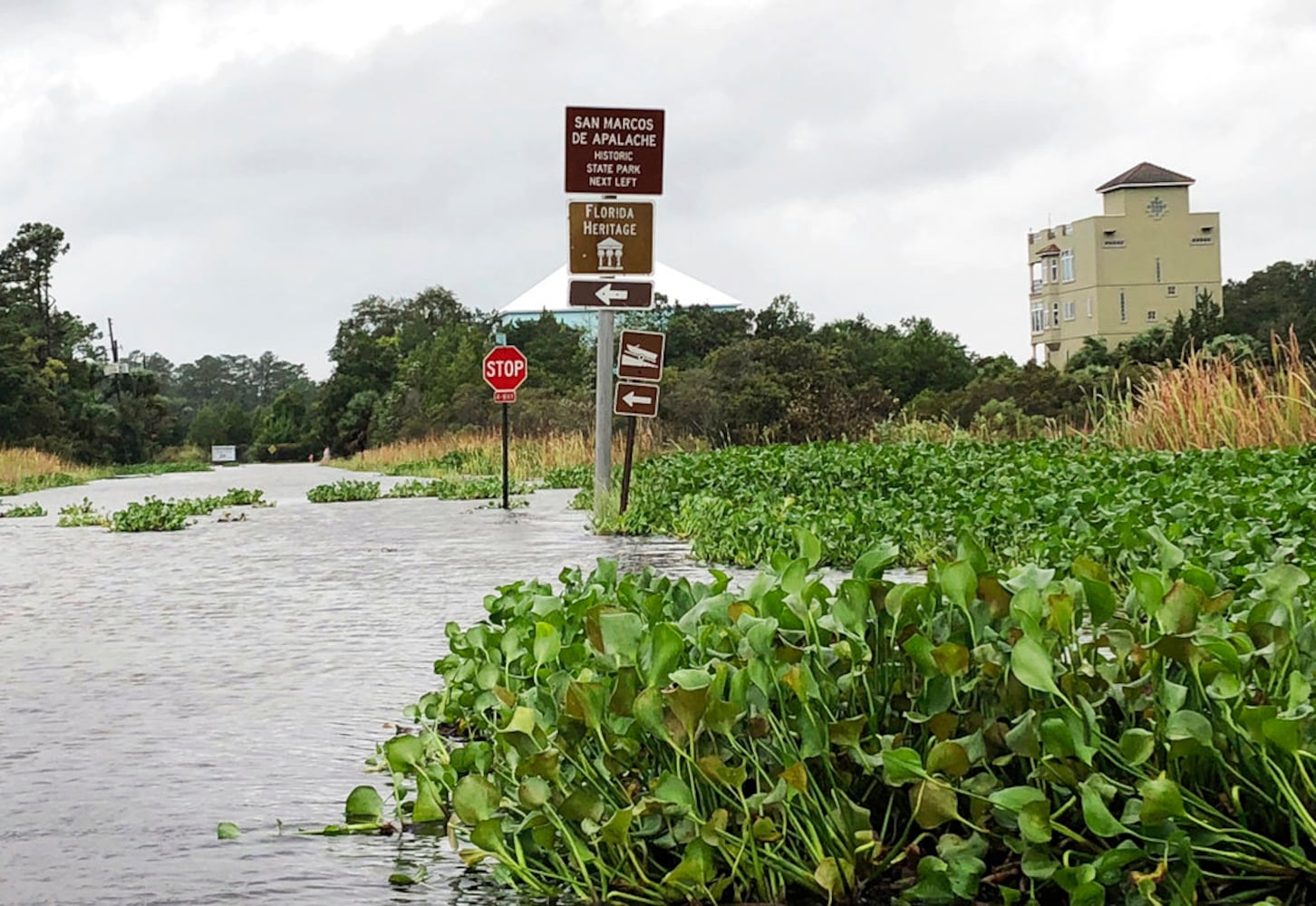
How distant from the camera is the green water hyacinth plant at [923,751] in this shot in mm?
2887

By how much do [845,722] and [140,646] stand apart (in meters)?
5.12

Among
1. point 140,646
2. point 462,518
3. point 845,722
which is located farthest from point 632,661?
point 462,518

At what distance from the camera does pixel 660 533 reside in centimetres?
1365

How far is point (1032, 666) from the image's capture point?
9.64ft

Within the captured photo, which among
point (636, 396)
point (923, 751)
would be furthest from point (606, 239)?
point (923, 751)

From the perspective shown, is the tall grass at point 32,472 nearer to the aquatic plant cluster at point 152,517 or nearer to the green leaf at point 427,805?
the aquatic plant cluster at point 152,517

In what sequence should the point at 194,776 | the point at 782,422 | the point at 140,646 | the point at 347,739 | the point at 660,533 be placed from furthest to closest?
1. the point at 782,422
2. the point at 660,533
3. the point at 140,646
4. the point at 347,739
5. the point at 194,776

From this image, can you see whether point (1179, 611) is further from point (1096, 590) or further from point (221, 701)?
point (221, 701)

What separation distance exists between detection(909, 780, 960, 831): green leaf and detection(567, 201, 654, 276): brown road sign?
12216 mm

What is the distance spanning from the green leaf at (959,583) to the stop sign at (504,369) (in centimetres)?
1785

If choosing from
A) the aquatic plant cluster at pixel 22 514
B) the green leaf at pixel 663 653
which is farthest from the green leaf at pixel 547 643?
the aquatic plant cluster at pixel 22 514

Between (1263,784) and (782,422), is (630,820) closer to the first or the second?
(1263,784)

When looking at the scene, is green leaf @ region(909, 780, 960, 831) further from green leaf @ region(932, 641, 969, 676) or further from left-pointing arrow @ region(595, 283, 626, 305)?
left-pointing arrow @ region(595, 283, 626, 305)

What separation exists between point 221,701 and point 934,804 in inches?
138
